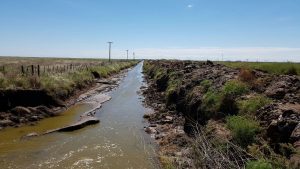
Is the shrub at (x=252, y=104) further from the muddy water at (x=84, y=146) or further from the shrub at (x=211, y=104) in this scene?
the muddy water at (x=84, y=146)

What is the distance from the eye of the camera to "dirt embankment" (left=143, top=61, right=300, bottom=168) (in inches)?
357

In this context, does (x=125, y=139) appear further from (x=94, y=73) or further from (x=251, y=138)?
(x=94, y=73)

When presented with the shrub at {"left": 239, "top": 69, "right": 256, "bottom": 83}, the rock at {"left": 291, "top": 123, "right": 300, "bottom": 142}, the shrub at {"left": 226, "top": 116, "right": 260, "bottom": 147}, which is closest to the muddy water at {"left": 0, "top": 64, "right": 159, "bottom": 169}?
the shrub at {"left": 226, "top": 116, "right": 260, "bottom": 147}

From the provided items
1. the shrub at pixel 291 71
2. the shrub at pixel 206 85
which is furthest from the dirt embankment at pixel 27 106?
the shrub at pixel 291 71

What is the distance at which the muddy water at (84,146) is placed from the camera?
1357 cm

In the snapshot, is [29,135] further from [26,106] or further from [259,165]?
[259,165]

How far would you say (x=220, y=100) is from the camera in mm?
16391

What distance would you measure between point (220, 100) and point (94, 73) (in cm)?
3592

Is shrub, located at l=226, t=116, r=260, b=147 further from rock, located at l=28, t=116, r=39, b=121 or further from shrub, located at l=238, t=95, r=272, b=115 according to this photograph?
rock, located at l=28, t=116, r=39, b=121

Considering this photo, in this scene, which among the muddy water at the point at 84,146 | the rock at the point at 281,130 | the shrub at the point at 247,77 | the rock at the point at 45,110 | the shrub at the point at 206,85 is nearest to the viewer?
the rock at the point at 281,130

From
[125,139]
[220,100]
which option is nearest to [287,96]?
[220,100]

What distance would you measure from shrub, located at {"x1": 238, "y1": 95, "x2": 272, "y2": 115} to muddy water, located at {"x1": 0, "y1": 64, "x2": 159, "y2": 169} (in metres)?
4.12

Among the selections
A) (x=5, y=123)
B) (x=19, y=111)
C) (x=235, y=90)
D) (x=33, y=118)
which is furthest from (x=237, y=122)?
(x=19, y=111)

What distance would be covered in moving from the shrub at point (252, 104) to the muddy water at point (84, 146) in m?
4.12
